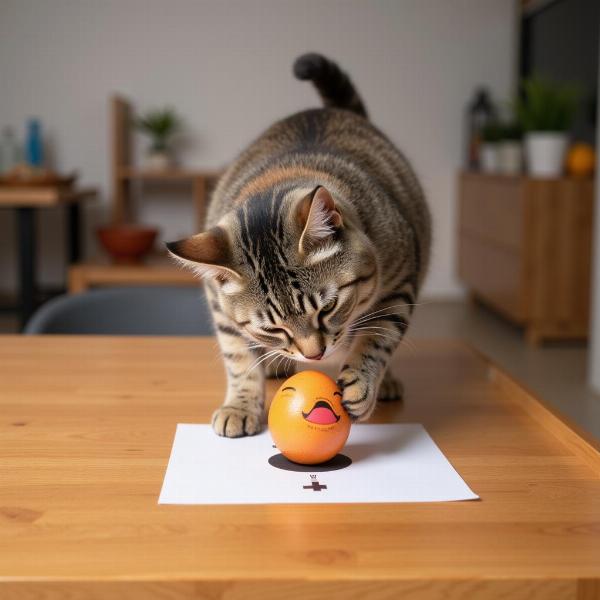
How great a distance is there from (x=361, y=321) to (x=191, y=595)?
21.9 inches

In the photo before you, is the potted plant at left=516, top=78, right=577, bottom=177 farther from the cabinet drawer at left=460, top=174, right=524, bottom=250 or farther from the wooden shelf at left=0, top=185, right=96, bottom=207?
the wooden shelf at left=0, top=185, right=96, bottom=207

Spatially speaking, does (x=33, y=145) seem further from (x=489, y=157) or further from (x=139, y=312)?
(x=139, y=312)

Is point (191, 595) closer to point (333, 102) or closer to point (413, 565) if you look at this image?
point (413, 565)

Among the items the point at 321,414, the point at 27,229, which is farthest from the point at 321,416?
the point at 27,229

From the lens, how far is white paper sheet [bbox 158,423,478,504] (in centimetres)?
88

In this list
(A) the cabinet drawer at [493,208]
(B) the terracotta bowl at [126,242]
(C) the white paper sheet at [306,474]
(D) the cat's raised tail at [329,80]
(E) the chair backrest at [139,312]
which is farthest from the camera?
(A) the cabinet drawer at [493,208]

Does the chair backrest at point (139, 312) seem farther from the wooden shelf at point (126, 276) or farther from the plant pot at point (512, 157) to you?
the plant pot at point (512, 157)

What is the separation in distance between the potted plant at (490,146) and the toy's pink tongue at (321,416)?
4166mm

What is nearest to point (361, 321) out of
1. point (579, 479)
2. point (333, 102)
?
point (579, 479)

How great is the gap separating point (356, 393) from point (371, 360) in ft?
0.34

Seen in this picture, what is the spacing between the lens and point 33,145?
193 inches

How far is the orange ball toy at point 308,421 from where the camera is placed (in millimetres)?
956

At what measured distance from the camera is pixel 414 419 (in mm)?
1209

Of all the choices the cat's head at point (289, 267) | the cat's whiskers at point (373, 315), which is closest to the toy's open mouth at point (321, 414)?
the cat's head at point (289, 267)
